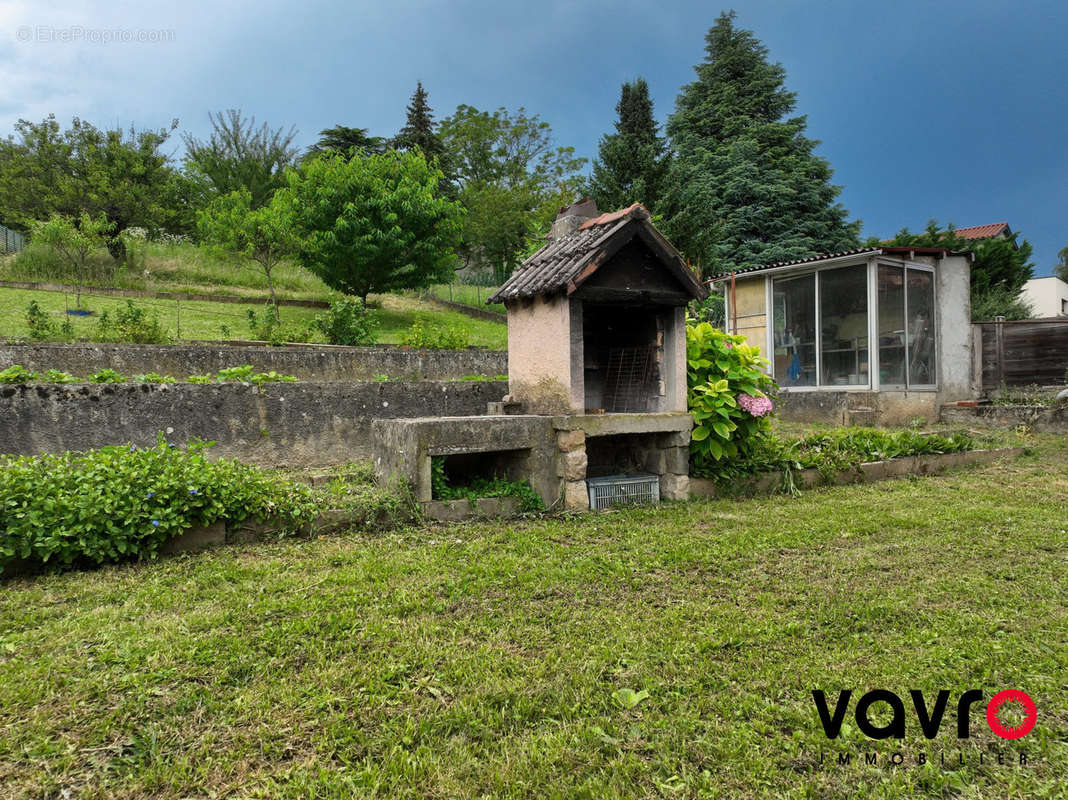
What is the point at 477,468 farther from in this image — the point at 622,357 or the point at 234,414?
the point at 234,414

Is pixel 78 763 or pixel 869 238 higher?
pixel 869 238

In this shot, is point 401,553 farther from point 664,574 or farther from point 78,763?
point 78,763

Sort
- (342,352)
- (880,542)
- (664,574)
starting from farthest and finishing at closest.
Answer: (342,352)
(880,542)
(664,574)

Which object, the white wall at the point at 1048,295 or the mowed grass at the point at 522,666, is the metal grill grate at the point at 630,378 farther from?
the white wall at the point at 1048,295

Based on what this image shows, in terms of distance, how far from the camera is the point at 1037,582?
371 centimetres

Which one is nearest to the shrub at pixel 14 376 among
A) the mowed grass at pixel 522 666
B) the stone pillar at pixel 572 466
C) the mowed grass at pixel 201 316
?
the mowed grass at pixel 522 666

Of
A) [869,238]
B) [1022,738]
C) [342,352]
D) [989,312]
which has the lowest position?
[1022,738]

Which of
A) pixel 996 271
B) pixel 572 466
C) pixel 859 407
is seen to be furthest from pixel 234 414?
pixel 996 271

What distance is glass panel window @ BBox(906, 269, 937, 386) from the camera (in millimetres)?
12375

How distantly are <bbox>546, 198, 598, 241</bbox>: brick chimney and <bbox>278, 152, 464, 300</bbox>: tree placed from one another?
10.8 metres

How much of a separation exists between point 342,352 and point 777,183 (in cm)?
2040

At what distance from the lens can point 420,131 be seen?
32.0 meters

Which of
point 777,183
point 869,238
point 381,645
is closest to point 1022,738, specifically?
point 381,645

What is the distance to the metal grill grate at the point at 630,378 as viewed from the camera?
21.5 ft
